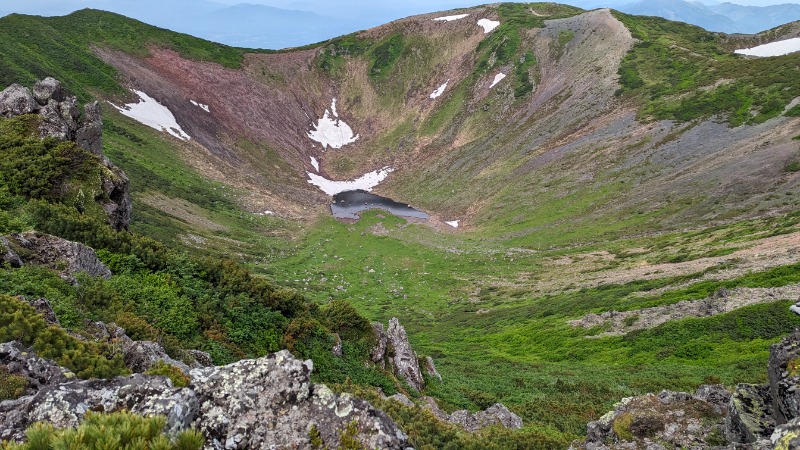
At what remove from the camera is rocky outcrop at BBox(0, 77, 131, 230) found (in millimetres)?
24783

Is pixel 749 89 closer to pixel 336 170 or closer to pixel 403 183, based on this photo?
pixel 403 183

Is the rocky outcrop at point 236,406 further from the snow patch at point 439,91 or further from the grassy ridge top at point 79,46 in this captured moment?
the snow patch at point 439,91

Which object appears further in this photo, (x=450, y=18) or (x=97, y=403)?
(x=450, y=18)

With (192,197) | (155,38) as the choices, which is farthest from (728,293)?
(155,38)

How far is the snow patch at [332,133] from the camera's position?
11444 centimetres

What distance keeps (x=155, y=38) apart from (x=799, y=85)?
120018 millimetres

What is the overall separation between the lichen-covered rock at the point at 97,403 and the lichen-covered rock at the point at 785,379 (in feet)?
37.1

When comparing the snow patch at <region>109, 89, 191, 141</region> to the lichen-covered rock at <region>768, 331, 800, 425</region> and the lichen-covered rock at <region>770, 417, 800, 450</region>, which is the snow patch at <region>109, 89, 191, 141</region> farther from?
the lichen-covered rock at <region>770, 417, 800, 450</region>

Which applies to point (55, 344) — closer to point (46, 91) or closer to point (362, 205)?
point (46, 91)

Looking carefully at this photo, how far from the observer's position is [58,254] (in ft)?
49.7

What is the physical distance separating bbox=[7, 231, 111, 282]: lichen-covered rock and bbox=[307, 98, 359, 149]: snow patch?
99.4 m

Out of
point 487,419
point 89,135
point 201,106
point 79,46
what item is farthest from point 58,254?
point 79,46

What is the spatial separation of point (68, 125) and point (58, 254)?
64.7 feet

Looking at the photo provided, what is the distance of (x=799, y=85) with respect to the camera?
221 ft
